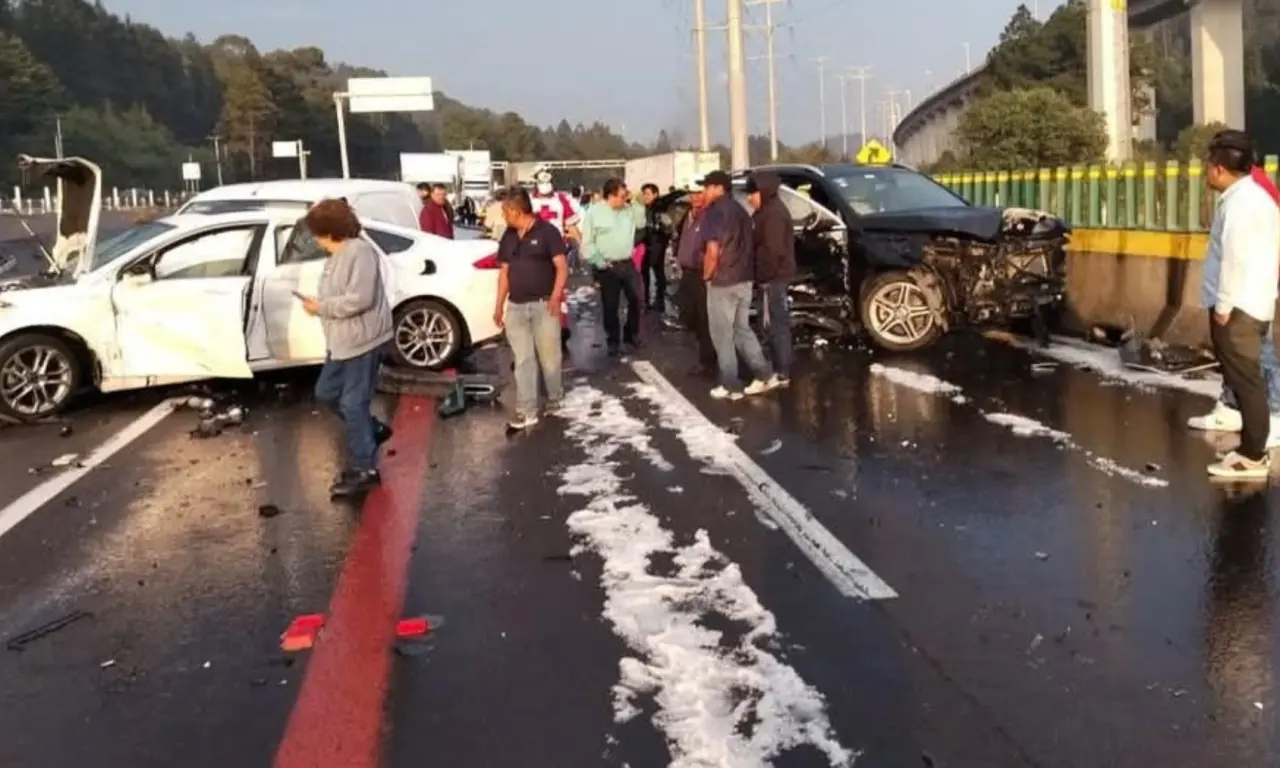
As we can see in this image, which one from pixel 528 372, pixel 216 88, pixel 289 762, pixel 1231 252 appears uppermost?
pixel 216 88

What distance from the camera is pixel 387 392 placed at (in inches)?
471

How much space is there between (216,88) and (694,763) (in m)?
154

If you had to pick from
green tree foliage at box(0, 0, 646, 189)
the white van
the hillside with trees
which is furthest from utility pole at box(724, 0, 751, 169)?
green tree foliage at box(0, 0, 646, 189)

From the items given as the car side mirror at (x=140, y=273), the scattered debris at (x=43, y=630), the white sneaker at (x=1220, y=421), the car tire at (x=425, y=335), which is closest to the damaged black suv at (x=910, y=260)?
the car tire at (x=425, y=335)

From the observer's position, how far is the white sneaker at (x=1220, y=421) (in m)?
8.79

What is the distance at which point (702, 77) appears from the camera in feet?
144

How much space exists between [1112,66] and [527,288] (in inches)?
672

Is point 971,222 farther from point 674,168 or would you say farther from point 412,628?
point 674,168

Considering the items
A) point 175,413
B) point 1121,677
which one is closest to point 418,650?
point 1121,677

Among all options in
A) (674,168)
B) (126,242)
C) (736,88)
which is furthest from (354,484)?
(674,168)

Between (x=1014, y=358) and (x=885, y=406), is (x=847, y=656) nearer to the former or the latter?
(x=885, y=406)

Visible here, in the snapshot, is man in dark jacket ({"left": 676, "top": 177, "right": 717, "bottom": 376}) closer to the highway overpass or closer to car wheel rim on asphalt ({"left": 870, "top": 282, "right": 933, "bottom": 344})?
car wheel rim on asphalt ({"left": 870, "top": 282, "right": 933, "bottom": 344})

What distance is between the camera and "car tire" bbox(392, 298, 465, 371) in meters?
12.6

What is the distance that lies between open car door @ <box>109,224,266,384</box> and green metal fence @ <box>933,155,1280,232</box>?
26.7 feet
